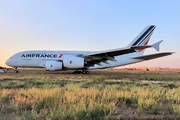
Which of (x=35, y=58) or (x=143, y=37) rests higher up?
(x=143, y=37)

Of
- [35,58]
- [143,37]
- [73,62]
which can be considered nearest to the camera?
[73,62]

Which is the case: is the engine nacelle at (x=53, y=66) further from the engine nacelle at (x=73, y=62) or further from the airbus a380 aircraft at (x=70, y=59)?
the engine nacelle at (x=73, y=62)

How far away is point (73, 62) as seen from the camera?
21.0 m

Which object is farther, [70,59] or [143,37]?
[143,37]

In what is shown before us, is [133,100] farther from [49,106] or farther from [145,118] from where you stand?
[49,106]

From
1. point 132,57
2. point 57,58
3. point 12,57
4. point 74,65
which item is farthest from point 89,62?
point 12,57

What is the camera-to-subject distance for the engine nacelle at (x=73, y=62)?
68.5 ft

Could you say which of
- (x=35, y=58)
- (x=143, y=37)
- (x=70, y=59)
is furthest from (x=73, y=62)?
(x=143, y=37)

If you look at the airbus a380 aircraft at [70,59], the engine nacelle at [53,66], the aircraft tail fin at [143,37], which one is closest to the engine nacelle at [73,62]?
the airbus a380 aircraft at [70,59]

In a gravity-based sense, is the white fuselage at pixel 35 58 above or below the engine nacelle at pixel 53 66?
above

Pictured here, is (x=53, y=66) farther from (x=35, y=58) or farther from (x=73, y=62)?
(x=35, y=58)

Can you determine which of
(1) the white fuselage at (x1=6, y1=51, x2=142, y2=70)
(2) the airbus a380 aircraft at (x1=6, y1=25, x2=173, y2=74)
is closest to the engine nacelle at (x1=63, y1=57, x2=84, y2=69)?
(2) the airbus a380 aircraft at (x1=6, y1=25, x2=173, y2=74)

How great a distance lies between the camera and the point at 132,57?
83.7ft

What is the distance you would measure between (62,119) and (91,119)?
0.63 m
